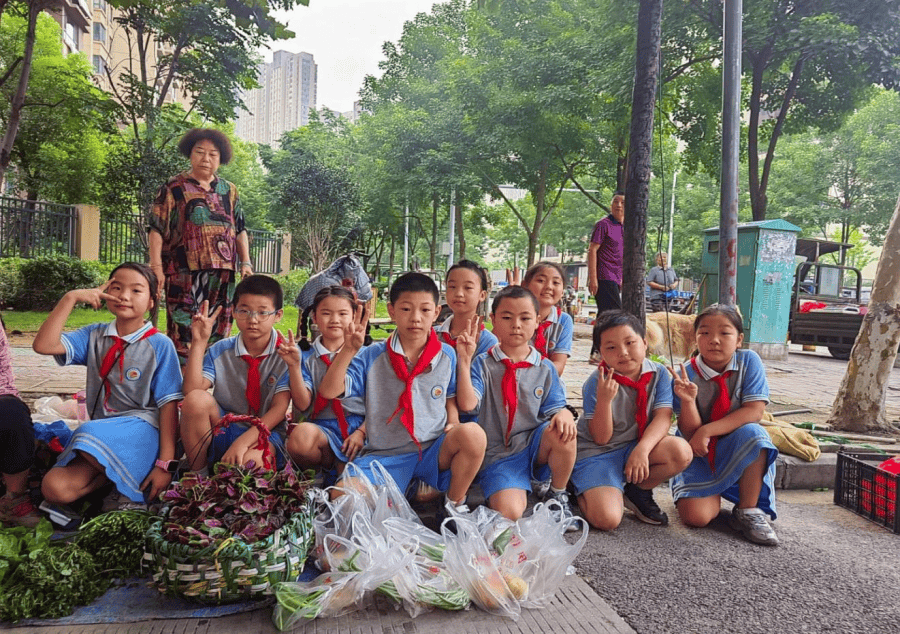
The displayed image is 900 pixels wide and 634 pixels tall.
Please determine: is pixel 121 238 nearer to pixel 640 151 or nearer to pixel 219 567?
pixel 640 151

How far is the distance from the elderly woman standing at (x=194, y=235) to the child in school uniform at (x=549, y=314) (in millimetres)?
1967

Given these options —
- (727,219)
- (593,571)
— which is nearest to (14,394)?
(593,571)

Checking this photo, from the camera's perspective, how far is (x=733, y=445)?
331cm

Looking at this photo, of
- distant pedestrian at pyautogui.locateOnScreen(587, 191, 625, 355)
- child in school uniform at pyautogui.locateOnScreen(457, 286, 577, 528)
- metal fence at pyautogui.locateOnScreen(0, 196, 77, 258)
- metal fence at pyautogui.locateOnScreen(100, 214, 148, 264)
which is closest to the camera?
child in school uniform at pyautogui.locateOnScreen(457, 286, 577, 528)

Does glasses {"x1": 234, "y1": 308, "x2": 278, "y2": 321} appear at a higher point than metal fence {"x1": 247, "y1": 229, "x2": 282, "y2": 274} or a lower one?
lower

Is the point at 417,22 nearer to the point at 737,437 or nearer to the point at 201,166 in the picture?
the point at 201,166

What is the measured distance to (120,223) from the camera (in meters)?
14.6

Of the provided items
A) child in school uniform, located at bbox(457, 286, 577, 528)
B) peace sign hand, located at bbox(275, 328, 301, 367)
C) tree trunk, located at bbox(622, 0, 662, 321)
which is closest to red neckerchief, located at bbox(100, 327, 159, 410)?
peace sign hand, located at bbox(275, 328, 301, 367)

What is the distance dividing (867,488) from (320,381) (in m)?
3.04

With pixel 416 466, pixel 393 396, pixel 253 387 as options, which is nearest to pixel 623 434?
pixel 416 466

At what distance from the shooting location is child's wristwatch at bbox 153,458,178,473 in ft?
9.61

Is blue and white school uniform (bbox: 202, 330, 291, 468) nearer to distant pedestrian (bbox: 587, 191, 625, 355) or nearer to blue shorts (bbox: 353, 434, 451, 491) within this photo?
blue shorts (bbox: 353, 434, 451, 491)

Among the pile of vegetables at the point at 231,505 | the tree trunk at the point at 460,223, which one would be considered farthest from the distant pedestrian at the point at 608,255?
the tree trunk at the point at 460,223

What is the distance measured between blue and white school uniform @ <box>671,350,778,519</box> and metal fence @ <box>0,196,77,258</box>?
41.8ft
